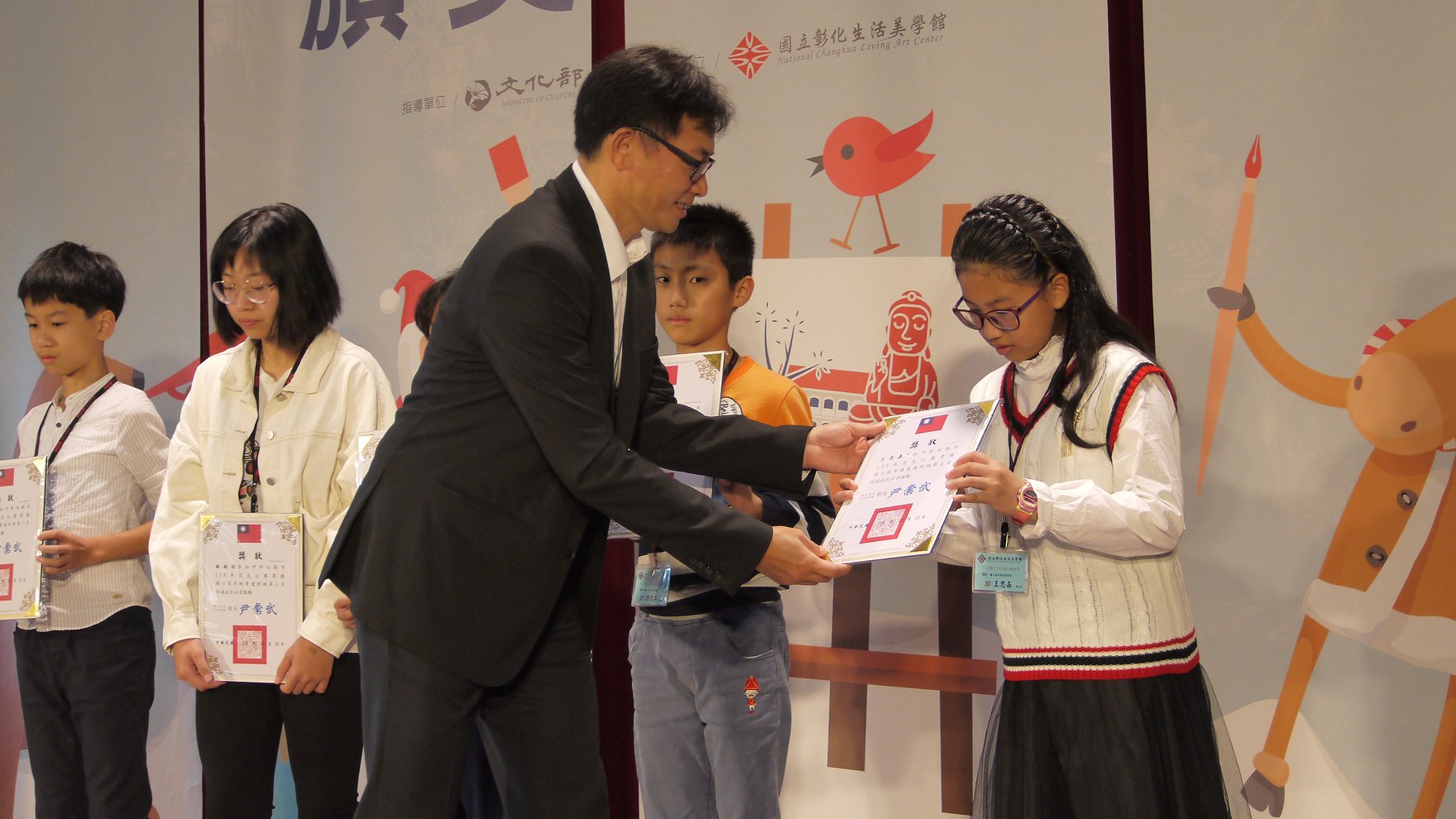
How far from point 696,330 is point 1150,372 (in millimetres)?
1090

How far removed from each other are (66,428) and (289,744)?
53.9 inches

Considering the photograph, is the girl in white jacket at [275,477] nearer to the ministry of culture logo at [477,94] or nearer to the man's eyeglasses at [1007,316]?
the ministry of culture logo at [477,94]

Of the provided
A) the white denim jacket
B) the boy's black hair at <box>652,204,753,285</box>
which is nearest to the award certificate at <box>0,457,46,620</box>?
the white denim jacket

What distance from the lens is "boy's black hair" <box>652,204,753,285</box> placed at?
2631 millimetres

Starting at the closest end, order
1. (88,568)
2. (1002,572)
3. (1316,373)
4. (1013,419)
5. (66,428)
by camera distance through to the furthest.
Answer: (1002,572)
(1013,419)
(1316,373)
(88,568)
(66,428)

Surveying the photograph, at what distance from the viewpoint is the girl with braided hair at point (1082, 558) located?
1.87 m

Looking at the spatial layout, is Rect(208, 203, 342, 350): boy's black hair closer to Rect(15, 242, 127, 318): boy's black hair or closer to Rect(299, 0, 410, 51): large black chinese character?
Rect(15, 242, 127, 318): boy's black hair

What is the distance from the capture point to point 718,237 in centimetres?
264

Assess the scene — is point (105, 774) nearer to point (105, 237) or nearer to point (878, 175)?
point (105, 237)

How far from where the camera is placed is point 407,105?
3709 mm

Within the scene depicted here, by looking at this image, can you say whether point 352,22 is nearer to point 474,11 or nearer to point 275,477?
point 474,11

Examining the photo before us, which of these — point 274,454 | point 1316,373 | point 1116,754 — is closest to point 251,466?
point 274,454

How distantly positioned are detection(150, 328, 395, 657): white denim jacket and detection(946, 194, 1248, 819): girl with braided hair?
1.45m

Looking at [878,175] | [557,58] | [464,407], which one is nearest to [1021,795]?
[464,407]
